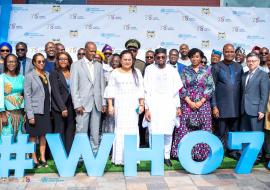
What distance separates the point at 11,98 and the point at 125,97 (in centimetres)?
163

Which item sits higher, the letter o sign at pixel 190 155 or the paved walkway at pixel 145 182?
the letter o sign at pixel 190 155

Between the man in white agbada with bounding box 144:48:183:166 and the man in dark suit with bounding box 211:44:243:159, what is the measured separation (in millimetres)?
730

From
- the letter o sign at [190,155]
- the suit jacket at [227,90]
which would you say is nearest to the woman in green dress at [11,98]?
the letter o sign at [190,155]

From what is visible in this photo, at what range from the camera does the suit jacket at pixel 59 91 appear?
5.30 m

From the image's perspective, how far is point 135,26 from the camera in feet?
28.0

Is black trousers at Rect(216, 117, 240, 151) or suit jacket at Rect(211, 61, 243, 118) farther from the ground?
suit jacket at Rect(211, 61, 243, 118)

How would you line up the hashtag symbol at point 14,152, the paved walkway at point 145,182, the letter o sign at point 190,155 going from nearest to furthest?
the paved walkway at point 145,182, the hashtag symbol at point 14,152, the letter o sign at point 190,155

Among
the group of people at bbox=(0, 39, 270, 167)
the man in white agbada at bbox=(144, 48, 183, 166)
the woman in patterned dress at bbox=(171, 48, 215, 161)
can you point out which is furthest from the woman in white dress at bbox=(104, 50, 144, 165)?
the woman in patterned dress at bbox=(171, 48, 215, 161)

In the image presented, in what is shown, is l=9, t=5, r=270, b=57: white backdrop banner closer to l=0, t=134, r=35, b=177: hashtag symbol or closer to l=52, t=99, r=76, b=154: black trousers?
l=52, t=99, r=76, b=154: black trousers

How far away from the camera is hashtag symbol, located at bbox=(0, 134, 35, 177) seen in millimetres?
4832

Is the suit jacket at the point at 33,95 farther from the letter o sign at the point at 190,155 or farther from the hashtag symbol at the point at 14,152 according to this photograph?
the letter o sign at the point at 190,155

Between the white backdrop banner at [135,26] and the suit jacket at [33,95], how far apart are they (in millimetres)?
3389

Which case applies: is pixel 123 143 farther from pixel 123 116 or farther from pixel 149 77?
pixel 149 77

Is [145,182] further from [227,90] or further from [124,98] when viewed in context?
[227,90]
